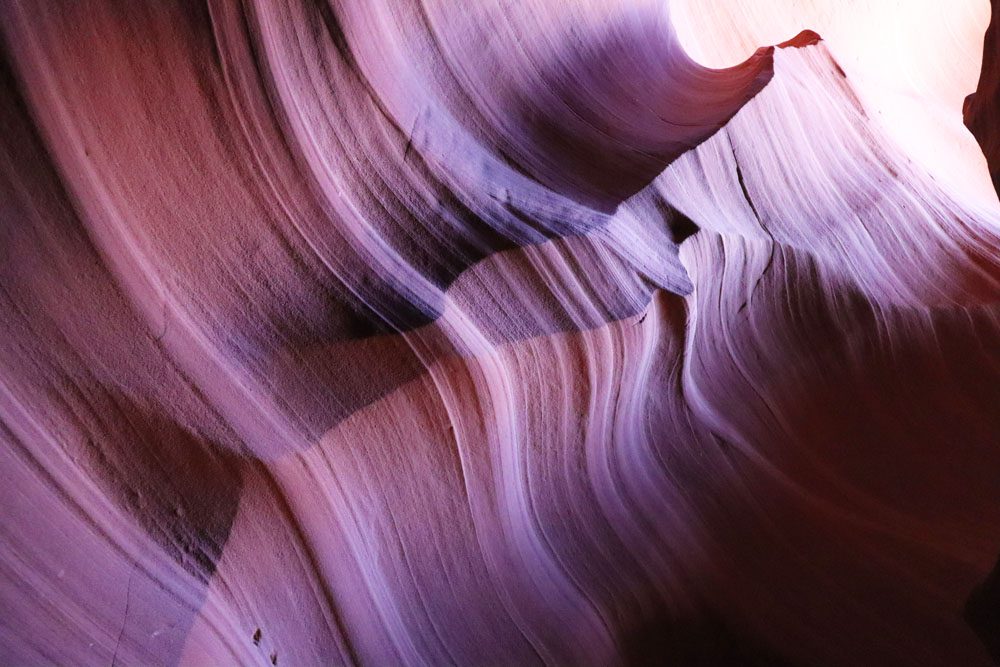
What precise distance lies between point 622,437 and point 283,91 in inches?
32.0

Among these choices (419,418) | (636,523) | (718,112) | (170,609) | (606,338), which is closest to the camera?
(170,609)

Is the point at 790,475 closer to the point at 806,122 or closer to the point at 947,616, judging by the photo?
the point at 947,616

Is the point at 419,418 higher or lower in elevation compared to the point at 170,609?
higher

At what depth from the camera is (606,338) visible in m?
1.18

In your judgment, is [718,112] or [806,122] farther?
[806,122]

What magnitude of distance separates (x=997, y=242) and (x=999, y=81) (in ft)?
1.22

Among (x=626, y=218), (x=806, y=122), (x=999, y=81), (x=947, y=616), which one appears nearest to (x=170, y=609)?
(x=626, y=218)

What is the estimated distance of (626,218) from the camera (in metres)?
1.22

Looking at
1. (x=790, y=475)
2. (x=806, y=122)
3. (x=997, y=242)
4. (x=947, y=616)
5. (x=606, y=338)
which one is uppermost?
(x=806, y=122)

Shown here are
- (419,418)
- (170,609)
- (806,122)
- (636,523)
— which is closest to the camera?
(170,609)

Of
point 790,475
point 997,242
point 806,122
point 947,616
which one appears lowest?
point 947,616

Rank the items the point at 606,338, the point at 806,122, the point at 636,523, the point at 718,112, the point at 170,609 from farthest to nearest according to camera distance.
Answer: the point at 806,122, the point at 718,112, the point at 636,523, the point at 606,338, the point at 170,609

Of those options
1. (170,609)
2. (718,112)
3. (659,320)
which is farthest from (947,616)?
(170,609)

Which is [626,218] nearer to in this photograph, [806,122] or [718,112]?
[718,112]
